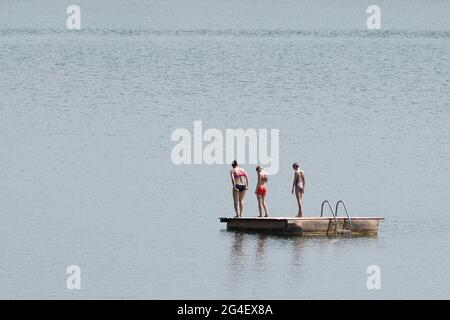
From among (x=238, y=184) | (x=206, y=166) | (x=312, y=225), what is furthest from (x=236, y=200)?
(x=206, y=166)

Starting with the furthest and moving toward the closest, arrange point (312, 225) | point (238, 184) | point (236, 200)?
point (238, 184) → point (236, 200) → point (312, 225)

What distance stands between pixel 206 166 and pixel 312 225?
14.6 m

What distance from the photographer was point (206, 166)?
5834 cm

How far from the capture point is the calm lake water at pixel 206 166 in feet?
131

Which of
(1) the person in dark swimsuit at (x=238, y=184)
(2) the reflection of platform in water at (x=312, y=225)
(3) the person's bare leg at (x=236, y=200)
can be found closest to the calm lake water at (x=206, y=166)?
(2) the reflection of platform in water at (x=312, y=225)

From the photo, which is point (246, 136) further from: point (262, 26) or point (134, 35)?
point (262, 26)

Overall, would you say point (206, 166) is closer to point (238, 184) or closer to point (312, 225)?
point (238, 184)

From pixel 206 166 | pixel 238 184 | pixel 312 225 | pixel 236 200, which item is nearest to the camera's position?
pixel 312 225

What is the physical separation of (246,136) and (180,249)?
83.1 ft

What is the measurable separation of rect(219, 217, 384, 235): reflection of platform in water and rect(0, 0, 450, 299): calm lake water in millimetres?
341

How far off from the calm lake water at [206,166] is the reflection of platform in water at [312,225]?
34cm

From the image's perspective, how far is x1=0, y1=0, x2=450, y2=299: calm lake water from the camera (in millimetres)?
39844

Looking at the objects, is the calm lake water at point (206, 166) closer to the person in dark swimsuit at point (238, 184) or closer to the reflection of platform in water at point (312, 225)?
the reflection of platform in water at point (312, 225)
